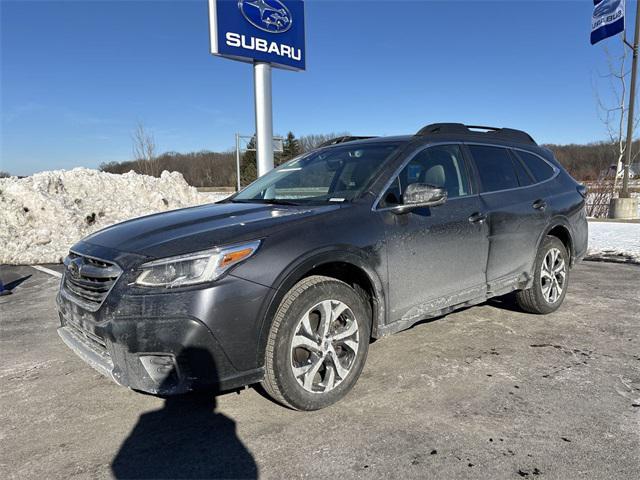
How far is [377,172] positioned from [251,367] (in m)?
1.73

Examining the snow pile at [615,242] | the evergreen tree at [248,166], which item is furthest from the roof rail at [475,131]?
the evergreen tree at [248,166]

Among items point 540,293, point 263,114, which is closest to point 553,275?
point 540,293

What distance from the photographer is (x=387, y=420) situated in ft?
8.98

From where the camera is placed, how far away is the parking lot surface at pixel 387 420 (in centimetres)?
233

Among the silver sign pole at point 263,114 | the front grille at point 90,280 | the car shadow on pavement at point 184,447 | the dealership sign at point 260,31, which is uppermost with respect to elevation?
the dealership sign at point 260,31

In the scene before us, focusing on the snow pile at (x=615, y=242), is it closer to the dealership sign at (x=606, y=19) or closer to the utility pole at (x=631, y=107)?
the utility pole at (x=631, y=107)

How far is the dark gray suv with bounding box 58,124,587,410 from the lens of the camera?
2439 mm

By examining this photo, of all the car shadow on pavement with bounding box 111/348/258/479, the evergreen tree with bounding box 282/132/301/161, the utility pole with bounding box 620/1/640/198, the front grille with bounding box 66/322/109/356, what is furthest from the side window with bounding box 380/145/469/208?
the evergreen tree with bounding box 282/132/301/161

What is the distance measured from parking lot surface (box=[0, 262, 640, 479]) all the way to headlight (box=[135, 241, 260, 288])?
0.96 meters

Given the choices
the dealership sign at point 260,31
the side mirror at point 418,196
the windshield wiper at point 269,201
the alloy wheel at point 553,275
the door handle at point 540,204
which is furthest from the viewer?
the dealership sign at point 260,31

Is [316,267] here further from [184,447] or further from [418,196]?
[184,447]

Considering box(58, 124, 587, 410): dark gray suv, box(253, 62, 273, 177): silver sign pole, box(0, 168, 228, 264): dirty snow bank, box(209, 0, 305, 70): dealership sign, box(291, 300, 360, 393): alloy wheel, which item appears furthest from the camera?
box(253, 62, 273, 177): silver sign pole

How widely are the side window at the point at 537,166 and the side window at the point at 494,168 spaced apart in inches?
13.0

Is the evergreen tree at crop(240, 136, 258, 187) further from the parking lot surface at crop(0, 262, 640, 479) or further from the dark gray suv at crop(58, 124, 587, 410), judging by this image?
the parking lot surface at crop(0, 262, 640, 479)
